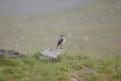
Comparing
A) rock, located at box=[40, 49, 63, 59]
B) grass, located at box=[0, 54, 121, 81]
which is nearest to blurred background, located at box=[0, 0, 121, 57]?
rock, located at box=[40, 49, 63, 59]

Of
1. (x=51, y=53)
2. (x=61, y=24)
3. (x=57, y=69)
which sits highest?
(x=61, y=24)

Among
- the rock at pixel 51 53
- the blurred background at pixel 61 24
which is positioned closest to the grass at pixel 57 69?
the rock at pixel 51 53

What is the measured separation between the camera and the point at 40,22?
42000mm

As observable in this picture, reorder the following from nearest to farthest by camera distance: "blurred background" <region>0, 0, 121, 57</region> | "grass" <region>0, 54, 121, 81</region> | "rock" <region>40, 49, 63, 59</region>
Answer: "grass" <region>0, 54, 121, 81</region>
"rock" <region>40, 49, 63, 59</region>
"blurred background" <region>0, 0, 121, 57</region>

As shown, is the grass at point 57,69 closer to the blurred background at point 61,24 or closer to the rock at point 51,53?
the rock at point 51,53

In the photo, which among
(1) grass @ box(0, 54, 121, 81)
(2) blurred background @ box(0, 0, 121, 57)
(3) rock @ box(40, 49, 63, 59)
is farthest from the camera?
(2) blurred background @ box(0, 0, 121, 57)

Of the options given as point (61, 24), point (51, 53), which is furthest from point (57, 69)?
point (61, 24)

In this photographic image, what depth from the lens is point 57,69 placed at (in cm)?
1495

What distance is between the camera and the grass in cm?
1425

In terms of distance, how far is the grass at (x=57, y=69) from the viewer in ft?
46.8

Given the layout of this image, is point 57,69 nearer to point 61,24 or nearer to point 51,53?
point 51,53

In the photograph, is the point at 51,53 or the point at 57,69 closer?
the point at 57,69

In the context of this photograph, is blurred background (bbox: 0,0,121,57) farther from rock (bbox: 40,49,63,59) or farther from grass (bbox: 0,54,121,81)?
grass (bbox: 0,54,121,81)

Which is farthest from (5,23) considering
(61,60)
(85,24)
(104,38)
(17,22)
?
(61,60)
